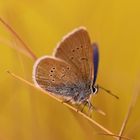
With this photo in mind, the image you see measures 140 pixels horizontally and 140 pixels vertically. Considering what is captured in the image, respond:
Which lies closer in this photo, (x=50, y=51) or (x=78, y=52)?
(x=78, y=52)

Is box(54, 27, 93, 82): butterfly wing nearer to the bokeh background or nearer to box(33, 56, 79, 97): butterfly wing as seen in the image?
box(33, 56, 79, 97): butterfly wing

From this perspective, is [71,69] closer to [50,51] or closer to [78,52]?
[78,52]

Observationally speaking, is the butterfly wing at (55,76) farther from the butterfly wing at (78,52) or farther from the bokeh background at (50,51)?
the bokeh background at (50,51)

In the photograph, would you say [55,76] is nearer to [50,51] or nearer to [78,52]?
[78,52]

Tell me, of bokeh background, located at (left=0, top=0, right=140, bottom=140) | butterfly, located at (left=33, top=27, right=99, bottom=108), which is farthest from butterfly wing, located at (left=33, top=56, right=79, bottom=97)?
bokeh background, located at (left=0, top=0, right=140, bottom=140)

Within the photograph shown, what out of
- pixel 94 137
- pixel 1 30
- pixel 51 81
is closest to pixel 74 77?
pixel 51 81

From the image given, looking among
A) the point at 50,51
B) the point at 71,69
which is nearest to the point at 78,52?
the point at 71,69
